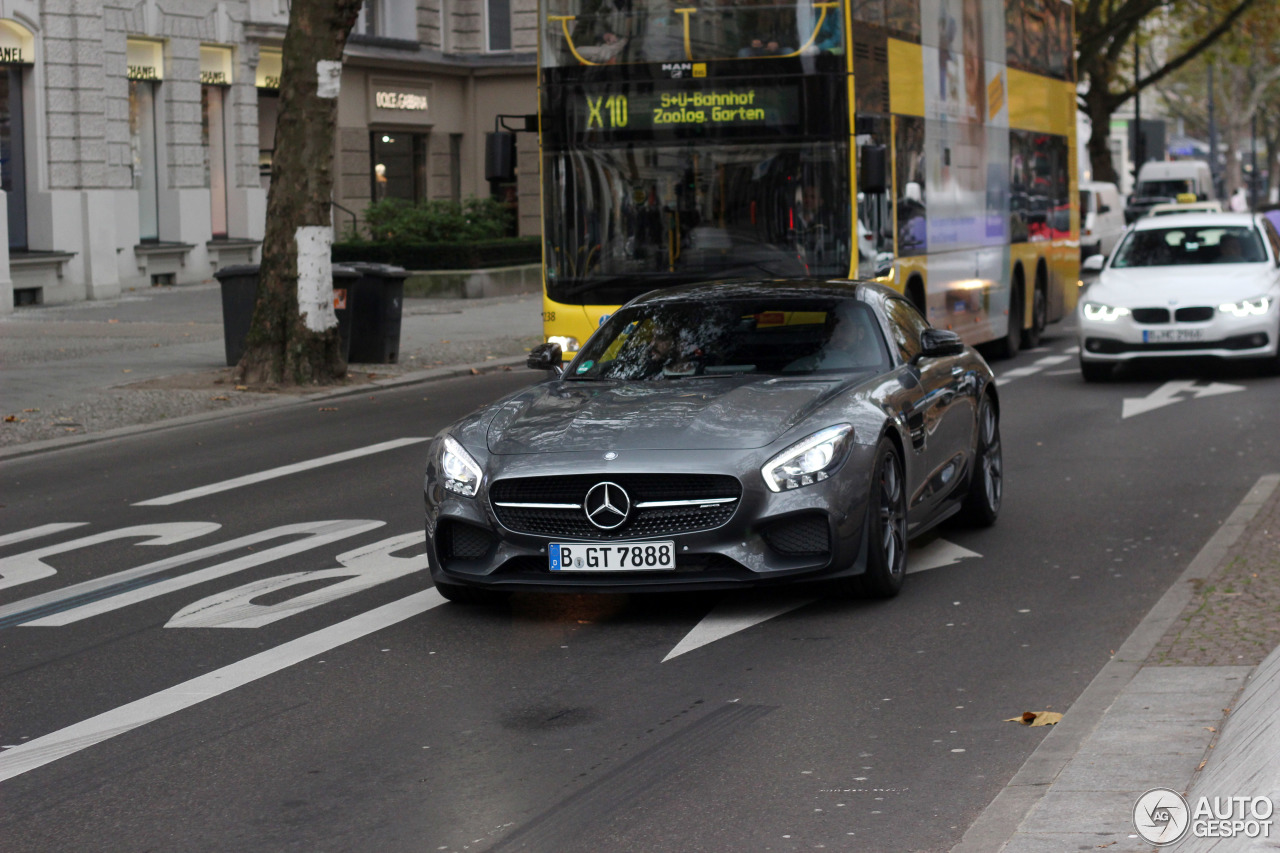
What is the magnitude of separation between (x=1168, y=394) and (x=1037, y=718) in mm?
11324

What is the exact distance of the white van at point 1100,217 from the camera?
44562mm

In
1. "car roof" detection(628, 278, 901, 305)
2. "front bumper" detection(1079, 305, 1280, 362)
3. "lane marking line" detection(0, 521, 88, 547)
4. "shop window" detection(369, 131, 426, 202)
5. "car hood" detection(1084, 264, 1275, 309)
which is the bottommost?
"lane marking line" detection(0, 521, 88, 547)

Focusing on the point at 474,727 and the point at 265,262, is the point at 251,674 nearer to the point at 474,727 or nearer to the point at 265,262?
the point at 474,727

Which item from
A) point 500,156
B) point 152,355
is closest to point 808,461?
point 500,156

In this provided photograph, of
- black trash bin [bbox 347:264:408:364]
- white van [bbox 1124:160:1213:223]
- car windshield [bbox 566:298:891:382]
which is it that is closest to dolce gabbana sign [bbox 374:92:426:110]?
black trash bin [bbox 347:264:408:364]

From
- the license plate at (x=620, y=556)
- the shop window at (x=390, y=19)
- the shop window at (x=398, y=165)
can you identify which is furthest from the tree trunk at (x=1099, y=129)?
the license plate at (x=620, y=556)

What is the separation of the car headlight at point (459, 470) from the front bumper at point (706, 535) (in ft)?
0.13

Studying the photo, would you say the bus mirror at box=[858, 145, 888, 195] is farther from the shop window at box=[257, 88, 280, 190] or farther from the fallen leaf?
the shop window at box=[257, 88, 280, 190]

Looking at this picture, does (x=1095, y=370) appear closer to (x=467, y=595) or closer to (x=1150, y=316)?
(x=1150, y=316)

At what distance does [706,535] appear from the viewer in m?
7.40

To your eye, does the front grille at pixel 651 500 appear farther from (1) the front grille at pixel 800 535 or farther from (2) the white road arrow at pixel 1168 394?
(2) the white road arrow at pixel 1168 394

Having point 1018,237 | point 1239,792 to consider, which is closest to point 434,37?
point 1018,237

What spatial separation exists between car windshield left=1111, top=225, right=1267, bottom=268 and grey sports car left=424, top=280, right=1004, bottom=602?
422 inches

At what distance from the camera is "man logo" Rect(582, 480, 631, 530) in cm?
742
